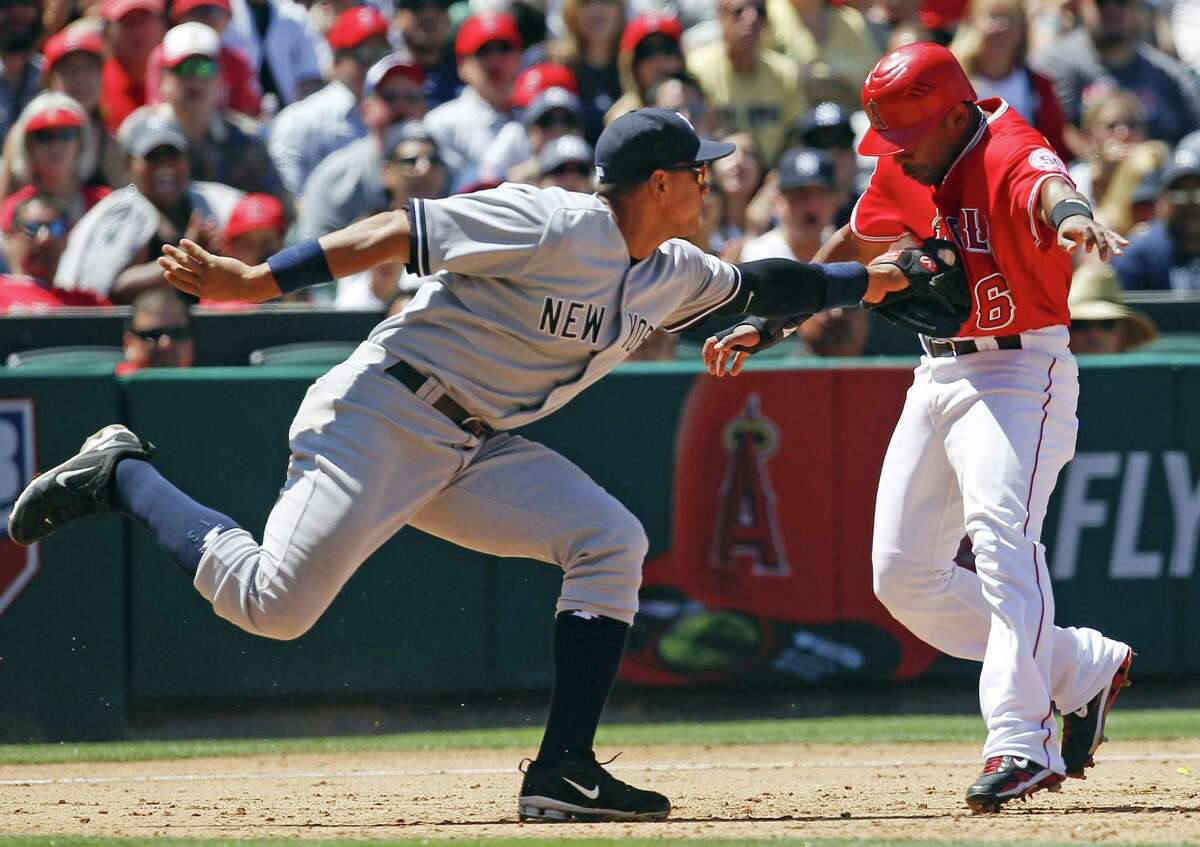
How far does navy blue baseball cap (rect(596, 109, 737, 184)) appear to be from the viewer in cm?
486

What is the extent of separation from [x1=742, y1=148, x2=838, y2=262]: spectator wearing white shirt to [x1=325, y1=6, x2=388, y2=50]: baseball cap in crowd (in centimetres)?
285

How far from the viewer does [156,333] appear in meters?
7.82

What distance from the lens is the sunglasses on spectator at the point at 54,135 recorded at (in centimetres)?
901

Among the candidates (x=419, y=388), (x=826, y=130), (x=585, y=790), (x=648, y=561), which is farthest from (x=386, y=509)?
(x=826, y=130)

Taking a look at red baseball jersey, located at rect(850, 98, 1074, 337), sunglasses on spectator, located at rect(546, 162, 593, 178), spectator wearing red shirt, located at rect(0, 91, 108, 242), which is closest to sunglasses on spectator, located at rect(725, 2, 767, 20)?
sunglasses on spectator, located at rect(546, 162, 593, 178)

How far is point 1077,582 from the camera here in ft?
25.3

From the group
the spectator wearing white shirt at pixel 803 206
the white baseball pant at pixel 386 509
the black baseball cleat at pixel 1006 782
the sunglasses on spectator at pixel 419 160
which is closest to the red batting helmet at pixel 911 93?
the white baseball pant at pixel 386 509

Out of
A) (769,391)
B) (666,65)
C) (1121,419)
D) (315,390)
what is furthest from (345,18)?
(315,390)

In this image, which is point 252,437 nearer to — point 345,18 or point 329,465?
point 329,465

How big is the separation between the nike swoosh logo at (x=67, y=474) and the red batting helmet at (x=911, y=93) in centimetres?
239

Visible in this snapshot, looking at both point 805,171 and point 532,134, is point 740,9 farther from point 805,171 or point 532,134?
point 805,171

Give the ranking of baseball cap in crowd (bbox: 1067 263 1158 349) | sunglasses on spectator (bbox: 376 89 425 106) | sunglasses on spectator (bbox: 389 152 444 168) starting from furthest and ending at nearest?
sunglasses on spectator (bbox: 376 89 425 106), sunglasses on spectator (bbox: 389 152 444 168), baseball cap in crowd (bbox: 1067 263 1158 349)

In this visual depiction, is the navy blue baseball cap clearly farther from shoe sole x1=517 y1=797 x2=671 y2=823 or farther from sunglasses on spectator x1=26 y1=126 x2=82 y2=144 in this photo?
sunglasses on spectator x1=26 y1=126 x2=82 y2=144

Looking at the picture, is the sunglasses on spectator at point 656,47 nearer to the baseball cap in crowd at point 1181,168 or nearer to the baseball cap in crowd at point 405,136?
the baseball cap in crowd at point 405,136
